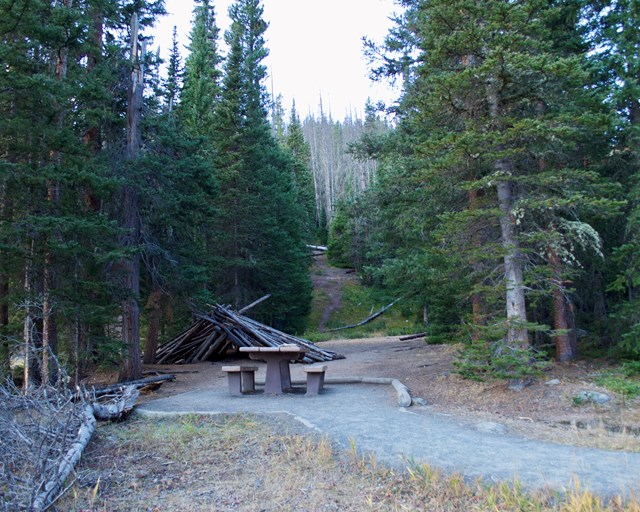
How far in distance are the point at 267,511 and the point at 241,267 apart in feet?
63.5

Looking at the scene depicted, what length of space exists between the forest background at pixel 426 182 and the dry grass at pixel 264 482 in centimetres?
370

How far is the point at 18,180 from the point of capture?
8859 mm

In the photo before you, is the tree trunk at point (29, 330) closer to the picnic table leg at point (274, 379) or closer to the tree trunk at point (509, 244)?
the picnic table leg at point (274, 379)

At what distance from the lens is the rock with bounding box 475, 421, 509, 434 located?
21.3ft

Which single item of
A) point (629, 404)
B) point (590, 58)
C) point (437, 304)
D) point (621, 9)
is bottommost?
point (629, 404)

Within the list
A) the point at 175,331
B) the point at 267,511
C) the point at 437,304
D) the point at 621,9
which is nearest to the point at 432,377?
the point at 437,304

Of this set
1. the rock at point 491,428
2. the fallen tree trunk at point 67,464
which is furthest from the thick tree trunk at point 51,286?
the rock at point 491,428

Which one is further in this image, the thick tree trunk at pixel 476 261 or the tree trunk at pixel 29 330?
the thick tree trunk at pixel 476 261

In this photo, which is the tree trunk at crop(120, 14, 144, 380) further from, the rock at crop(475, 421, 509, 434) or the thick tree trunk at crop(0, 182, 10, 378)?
the rock at crop(475, 421, 509, 434)

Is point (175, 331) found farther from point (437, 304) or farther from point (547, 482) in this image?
point (547, 482)

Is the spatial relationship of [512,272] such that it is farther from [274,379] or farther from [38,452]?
[38,452]

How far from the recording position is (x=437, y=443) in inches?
228

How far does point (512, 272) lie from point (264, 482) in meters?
5.87

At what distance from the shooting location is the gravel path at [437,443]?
15.1 ft
